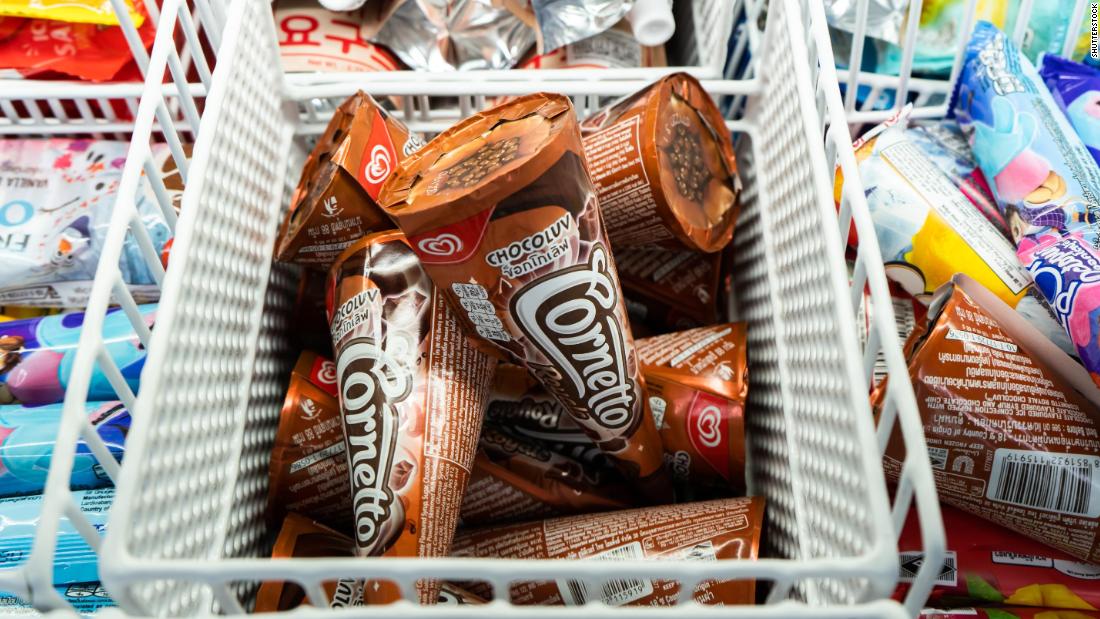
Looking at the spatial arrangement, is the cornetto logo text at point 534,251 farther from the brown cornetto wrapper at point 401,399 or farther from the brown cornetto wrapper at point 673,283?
the brown cornetto wrapper at point 673,283

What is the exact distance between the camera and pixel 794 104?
2.64 feet

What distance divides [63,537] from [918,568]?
0.82m

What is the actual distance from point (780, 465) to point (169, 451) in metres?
0.54

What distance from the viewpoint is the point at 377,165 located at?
2.62 ft

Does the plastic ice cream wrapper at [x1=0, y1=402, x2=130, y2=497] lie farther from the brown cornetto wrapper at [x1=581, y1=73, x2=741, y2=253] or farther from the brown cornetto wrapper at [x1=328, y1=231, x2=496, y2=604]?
the brown cornetto wrapper at [x1=581, y1=73, x2=741, y2=253]

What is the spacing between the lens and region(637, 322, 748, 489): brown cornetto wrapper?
2.68 ft

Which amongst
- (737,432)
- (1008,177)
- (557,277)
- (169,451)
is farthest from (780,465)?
(169,451)

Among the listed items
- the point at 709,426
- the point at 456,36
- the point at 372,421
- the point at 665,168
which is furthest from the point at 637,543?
the point at 456,36

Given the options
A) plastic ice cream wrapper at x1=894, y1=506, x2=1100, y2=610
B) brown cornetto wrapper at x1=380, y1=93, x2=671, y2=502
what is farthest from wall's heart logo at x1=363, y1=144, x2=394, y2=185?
plastic ice cream wrapper at x1=894, y1=506, x2=1100, y2=610

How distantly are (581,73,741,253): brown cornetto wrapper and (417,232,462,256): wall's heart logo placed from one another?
247 millimetres

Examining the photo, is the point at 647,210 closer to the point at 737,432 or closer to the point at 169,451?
the point at 737,432

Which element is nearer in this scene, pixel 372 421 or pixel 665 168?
pixel 372 421

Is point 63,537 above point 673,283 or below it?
below

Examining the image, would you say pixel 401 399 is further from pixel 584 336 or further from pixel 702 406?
pixel 702 406
